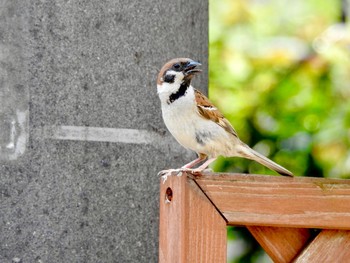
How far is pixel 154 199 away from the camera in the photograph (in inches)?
123

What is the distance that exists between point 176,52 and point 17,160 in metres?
0.77

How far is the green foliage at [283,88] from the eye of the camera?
17.8ft

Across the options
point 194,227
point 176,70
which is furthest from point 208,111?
point 194,227

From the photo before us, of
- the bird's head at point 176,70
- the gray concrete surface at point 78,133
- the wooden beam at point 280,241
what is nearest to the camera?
the wooden beam at point 280,241

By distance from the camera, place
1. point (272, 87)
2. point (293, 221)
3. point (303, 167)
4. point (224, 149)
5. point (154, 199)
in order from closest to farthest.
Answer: point (293, 221), point (154, 199), point (224, 149), point (303, 167), point (272, 87)

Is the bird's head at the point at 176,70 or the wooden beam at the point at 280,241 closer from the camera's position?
the wooden beam at the point at 280,241

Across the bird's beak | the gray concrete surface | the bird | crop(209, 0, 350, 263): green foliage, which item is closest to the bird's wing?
the bird

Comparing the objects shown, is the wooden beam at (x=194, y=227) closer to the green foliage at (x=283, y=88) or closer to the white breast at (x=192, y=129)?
the white breast at (x=192, y=129)

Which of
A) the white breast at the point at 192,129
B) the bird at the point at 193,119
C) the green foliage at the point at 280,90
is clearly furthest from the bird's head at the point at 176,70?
the green foliage at the point at 280,90

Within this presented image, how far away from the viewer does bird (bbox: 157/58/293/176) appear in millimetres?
3238

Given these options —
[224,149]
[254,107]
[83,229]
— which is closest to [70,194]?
[83,229]

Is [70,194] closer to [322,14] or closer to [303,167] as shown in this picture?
[303,167]

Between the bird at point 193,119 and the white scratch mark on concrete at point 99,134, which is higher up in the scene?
the bird at point 193,119

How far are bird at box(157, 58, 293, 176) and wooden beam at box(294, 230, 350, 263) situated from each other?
464 mm
